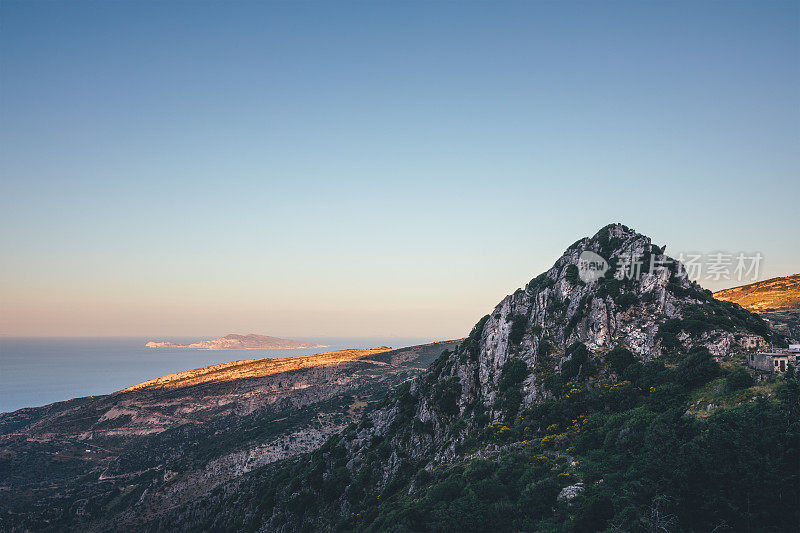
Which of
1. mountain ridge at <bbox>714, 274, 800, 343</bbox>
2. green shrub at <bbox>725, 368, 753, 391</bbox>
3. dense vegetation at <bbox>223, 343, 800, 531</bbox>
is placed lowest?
dense vegetation at <bbox>223, 343, 800, 531</bbox>

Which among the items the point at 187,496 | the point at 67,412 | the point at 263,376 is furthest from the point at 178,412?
the point at 187,496

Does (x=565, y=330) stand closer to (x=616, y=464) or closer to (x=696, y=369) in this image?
(x=696, y=369)

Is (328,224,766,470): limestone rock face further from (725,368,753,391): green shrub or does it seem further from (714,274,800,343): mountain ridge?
(714,274,800,343): mountain ridge

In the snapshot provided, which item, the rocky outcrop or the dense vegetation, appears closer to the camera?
the dense vegetation

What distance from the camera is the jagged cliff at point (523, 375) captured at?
3900cm

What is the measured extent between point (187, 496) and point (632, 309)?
79301 mm

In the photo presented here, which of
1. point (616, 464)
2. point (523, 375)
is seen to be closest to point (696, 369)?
point (616, 464)

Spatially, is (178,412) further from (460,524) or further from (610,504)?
(610,504)

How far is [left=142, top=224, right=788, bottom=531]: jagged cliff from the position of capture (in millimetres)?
39000

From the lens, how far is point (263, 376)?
144 m

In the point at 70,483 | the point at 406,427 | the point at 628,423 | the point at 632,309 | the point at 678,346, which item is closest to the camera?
the point at 628,423

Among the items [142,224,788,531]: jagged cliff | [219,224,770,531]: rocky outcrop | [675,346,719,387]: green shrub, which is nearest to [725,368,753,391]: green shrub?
[675,346,719,387]: green shrub

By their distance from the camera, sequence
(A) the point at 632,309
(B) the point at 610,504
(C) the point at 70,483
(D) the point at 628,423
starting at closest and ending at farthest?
1. (B) the point at 610,504
2. (D) the point at 628,423
3. (A) the point at 632,309
4. (C) the point at 70,483

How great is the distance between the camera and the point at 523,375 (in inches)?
1842
